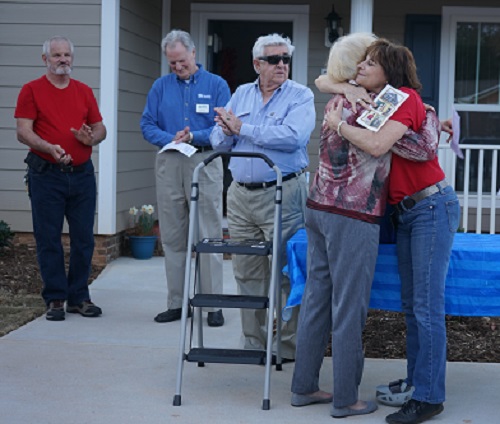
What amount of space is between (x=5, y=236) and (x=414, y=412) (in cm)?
510

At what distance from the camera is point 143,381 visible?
17.3 feet

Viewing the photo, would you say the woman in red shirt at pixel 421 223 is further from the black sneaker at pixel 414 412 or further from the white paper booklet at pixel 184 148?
the white paper booklet at pixel 184 148

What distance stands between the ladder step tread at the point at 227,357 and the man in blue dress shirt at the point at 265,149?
59cm

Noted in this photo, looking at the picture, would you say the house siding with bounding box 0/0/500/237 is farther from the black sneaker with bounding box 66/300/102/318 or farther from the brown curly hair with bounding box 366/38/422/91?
the brown curly hair with bounding box 366/38/422/91

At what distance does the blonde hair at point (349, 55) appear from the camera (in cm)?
459

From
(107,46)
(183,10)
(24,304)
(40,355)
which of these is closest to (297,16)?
(183,10)

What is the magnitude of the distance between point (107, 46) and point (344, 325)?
481 cm

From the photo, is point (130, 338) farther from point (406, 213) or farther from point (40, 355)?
point (406, 213)

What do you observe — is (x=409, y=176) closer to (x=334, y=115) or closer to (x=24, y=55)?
(x=334, y=115)

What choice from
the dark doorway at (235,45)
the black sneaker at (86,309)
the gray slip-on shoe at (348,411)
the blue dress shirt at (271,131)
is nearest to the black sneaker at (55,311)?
the black sneaker at (86,309)

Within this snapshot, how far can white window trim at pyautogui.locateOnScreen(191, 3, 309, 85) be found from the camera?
10258mm

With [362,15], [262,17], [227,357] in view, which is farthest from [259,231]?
[262,17]

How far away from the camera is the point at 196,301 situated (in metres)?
4.92

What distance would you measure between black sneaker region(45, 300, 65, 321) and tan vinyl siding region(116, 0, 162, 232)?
231 cm
